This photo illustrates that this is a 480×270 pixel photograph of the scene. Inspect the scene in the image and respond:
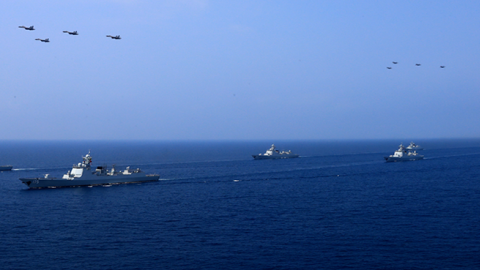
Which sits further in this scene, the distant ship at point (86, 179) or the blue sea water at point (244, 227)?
the distant ship at point (86, 179)

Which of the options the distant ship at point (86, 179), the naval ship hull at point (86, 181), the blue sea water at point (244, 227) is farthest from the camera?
the distant ship at point (86, 179)

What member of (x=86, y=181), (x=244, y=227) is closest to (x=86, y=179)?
(x=86, y=181)

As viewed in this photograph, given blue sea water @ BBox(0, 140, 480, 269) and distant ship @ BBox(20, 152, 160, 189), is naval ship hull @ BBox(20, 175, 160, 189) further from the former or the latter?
blue sea water @ BBox(0, 140, 480, 269)

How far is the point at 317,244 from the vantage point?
53.0 m

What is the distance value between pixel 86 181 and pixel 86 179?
52cm

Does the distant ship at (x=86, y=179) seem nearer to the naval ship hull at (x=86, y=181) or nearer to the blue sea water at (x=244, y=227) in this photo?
the naval ship hull at (x=86, y=181)

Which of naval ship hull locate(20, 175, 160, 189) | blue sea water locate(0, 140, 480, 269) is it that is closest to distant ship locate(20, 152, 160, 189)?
naval ship hull locate(20, 175, 160, 189)

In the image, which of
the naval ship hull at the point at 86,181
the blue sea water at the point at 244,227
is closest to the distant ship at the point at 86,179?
the naval ship hull at the point at 86,181

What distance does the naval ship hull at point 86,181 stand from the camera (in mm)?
104000

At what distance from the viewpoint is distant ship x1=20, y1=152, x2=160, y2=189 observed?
343 ft

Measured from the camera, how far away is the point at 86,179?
363 ft

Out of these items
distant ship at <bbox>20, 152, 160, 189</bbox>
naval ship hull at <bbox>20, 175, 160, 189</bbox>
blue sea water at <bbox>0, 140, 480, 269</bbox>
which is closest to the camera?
blue sea water at <bbox>0, 140, 480, 269</bbox>

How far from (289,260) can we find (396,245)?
14477 mm

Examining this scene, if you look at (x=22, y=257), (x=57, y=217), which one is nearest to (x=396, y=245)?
(x=22, y=257)
